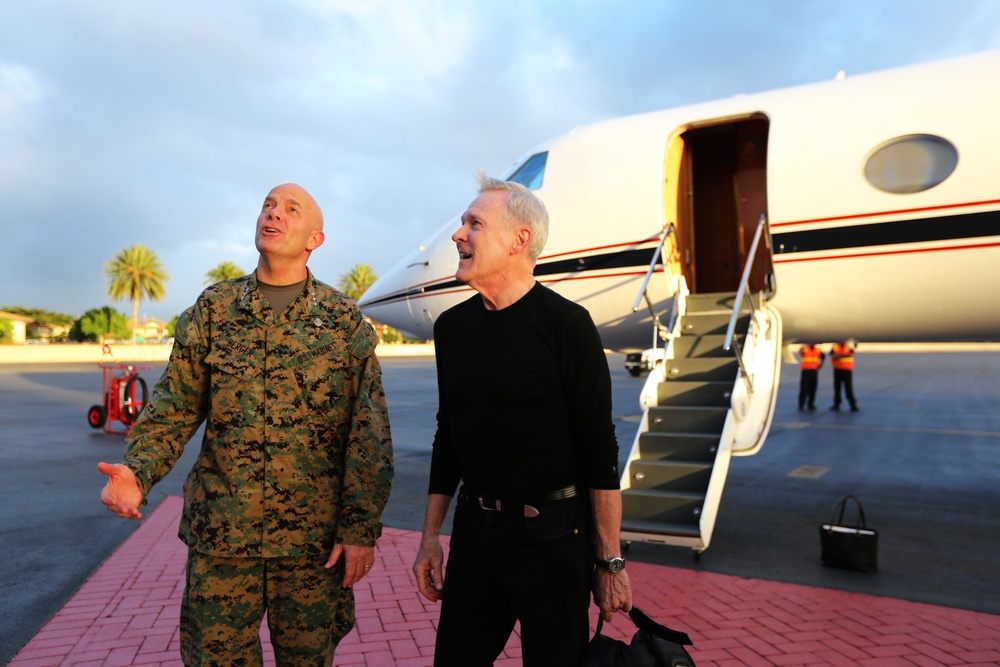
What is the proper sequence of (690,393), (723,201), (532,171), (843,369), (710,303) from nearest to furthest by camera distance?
(690,393), (710,303), (532,171), (723,201), (843,369)

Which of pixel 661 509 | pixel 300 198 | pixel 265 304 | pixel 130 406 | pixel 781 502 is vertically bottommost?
pixel 781 502

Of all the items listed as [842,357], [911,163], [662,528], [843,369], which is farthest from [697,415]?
[843,369]

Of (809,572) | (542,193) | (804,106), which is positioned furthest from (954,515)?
(542,193)

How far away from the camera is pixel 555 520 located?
206cm

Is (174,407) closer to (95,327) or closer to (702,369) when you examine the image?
(702,369)

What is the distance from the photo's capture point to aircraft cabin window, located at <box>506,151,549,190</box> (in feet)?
25.6

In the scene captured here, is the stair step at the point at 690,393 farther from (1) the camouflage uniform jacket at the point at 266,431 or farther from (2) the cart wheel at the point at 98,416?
(2) the cart wheel at the point at 98,416

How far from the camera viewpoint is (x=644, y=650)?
1.99m

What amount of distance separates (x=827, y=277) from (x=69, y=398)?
61.6 ft

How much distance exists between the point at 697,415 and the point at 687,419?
0.09 meters

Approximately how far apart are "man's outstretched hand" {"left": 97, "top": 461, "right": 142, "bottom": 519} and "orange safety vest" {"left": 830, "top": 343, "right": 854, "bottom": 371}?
1599 centimetres

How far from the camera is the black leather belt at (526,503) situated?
6.76 feet

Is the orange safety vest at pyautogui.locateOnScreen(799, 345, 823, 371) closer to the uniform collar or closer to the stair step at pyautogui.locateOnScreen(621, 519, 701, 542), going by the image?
the stair step at pyautogui.locateOnScreen(621, 519, 701, 542)

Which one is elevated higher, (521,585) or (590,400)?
(590,400)
